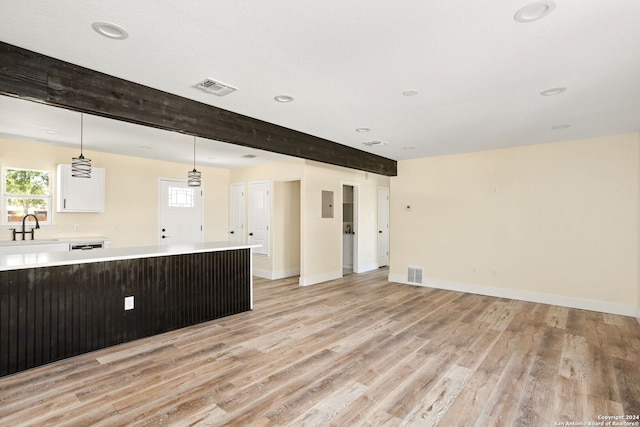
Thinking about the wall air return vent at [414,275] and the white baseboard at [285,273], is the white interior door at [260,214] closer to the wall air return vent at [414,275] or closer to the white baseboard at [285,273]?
the white baseboard at [285,273]

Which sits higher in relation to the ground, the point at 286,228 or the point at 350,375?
the point at 286,228

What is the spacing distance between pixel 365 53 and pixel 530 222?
14.5ft

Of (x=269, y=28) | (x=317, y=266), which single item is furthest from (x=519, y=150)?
(x=269, y=28)

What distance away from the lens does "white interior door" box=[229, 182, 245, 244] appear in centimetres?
753

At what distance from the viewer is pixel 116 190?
6.09 m

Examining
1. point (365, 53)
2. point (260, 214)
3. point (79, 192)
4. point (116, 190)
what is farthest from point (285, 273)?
point (365, 53)

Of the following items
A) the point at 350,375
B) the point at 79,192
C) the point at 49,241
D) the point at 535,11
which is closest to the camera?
the point at 535,11

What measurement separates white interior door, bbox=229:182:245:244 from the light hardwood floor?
3.37m

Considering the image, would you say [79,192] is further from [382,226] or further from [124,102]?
[382,226]

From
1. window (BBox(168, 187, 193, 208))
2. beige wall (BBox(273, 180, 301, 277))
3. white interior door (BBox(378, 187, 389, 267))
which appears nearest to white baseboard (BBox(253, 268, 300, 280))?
beige wall (BBox(273, 180, 301, 277))

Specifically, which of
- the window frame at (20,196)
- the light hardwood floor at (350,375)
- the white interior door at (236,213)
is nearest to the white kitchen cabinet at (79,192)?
the window frame at (20,196)

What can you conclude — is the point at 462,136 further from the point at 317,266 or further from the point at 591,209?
the point at 317,266

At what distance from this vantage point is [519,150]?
536 cm

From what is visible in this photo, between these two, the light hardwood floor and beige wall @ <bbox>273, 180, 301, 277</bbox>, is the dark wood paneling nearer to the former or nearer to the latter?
the light hardwood floor
